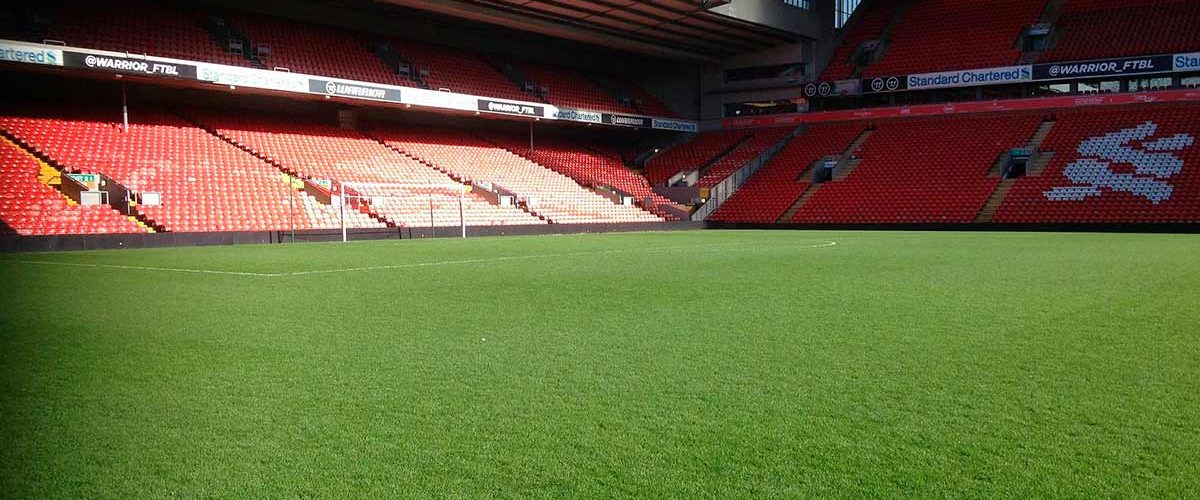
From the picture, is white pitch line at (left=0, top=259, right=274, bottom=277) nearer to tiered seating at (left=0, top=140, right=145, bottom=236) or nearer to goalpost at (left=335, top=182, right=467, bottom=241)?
tiered seating at (left=0, top=140, right=145, bottom=236)

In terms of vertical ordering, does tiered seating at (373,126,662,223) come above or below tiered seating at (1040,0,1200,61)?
below

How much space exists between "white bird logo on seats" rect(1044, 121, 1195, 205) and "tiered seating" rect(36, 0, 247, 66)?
1171 inches

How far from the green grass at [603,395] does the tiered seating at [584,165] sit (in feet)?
90.5

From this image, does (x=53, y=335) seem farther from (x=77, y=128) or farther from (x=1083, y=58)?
(x=1083, y=58)

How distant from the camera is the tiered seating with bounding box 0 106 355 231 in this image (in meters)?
21.0

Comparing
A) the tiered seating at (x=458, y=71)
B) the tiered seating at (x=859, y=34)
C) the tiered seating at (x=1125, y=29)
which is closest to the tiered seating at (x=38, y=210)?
the tiered seating at (x=458, y=71)

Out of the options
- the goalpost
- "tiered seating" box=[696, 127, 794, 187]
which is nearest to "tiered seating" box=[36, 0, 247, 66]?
the goalpost

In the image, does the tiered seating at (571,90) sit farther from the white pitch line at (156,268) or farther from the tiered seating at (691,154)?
the white pitch line at (156,268)

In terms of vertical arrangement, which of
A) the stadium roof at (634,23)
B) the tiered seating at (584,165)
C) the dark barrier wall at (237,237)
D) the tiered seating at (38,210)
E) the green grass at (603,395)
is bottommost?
the green grass at (603,395)

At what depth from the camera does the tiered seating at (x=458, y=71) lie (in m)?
32.8

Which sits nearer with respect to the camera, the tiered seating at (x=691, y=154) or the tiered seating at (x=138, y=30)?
the tiered seating at (x=138, y=30)

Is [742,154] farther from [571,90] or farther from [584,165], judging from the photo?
[571,90]

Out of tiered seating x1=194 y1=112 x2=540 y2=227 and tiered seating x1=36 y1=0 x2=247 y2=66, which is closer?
tiered seating x1=36 y1=0 x2=247 y2=66

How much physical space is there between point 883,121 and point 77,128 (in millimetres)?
32194
